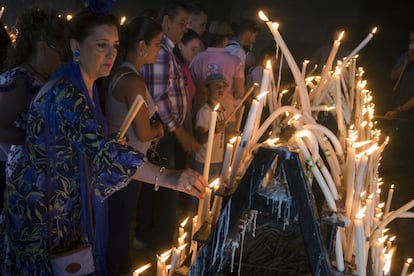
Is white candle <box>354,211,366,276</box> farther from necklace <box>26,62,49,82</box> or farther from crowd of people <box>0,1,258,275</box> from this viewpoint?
necklace <box>26,62,49,82</box>

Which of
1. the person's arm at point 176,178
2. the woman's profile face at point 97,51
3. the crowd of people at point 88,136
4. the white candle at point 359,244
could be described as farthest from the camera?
the woman's profile face at point 97,51

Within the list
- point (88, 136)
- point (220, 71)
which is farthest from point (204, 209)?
point (220, 71)

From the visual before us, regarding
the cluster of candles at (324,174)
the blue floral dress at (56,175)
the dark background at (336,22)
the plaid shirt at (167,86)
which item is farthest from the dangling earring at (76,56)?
the dark background at (336,22)

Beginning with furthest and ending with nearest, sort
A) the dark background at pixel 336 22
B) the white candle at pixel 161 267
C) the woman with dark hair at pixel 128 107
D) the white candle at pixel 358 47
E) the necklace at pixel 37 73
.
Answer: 1. the dark background at pixel 336 22
2. the woman with dark hair at pixel 128 107
3. the necklace at pixel 37 73
4. the white candle at pixel 358 47
5. the white candle at pixel 161 267

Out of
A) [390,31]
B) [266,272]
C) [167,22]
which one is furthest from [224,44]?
[390,31]

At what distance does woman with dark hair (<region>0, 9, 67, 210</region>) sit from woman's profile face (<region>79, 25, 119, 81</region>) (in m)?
0.47

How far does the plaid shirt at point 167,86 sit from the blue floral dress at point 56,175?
1.28 metres

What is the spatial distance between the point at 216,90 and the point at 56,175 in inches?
83.0

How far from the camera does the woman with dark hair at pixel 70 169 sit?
73.0 inches

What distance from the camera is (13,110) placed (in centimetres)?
239

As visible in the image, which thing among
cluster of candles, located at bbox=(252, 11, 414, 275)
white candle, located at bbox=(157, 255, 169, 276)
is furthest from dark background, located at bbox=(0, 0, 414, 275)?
white candle, located at bbox=(157, 255, 169, 276)

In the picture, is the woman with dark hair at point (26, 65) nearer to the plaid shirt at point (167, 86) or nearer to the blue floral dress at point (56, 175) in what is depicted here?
the blue floral dress at point (56, 175)

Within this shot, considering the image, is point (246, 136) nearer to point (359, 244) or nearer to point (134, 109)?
point (359, 244)

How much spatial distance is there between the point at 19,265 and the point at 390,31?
22.5 feet
